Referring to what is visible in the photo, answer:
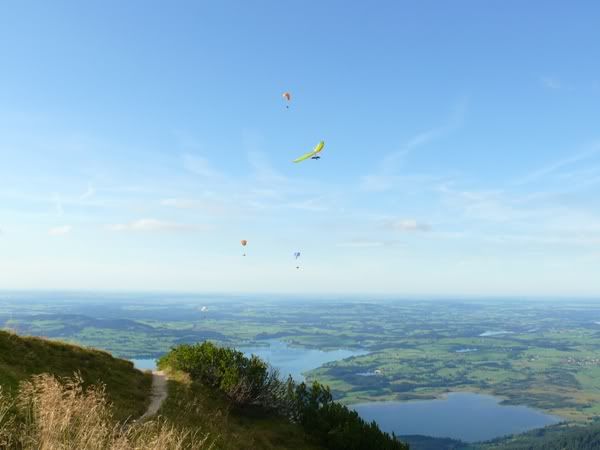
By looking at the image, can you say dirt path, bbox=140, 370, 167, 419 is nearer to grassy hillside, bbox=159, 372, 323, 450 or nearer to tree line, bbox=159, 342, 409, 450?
grassy hillside, bbox=159, 372, 323, 450

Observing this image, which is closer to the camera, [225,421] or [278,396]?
[225,421]

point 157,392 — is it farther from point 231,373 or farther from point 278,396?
point 278,396

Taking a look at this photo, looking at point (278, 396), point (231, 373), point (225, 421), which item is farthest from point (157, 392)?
point (278, 396)

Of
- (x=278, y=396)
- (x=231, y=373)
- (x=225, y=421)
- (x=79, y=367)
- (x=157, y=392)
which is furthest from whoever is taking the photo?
(x=278, y=396)

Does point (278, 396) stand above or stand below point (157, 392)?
below

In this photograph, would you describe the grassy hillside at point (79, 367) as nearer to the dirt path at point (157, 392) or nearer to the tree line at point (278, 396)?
the dirt path at point (157, 392)

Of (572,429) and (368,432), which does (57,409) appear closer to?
(368,432)
